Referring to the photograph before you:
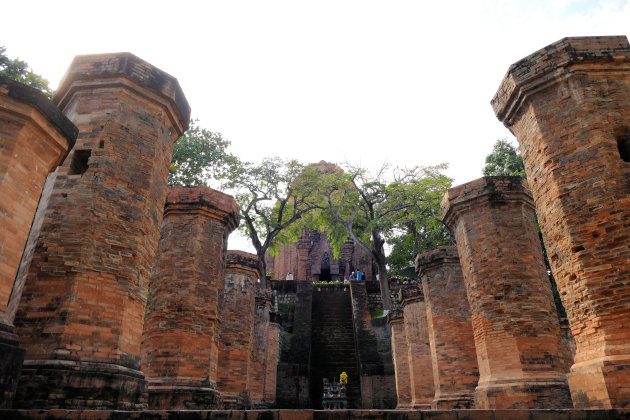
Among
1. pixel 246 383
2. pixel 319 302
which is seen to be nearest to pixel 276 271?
pixel 319 302

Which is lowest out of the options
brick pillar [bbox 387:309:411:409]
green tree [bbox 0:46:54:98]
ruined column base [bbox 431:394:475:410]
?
ruined column base [bbox 431:394:475:410]

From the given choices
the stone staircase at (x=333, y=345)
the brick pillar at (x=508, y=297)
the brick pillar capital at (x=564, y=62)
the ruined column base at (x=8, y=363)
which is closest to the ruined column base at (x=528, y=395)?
the brick pillar at (x=508, y=297)

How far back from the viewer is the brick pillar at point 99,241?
4.42 meters

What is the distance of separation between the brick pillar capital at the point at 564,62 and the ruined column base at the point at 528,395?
4.17 m

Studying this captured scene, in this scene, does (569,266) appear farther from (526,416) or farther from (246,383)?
(246,383)

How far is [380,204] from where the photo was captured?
25.9m

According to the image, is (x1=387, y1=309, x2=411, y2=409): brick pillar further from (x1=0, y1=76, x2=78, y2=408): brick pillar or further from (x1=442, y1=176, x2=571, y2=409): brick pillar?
(x1=0, y1=76, x2=78, y2=408): brick pillar

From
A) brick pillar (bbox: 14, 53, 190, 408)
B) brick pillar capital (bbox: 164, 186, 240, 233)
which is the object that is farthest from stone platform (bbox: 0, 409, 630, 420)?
brick pillar capital (bbox: 164, 186, 240, 233)

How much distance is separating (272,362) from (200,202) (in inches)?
395

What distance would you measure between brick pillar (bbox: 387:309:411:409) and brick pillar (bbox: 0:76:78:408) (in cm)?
1253

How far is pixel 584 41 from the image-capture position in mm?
5484

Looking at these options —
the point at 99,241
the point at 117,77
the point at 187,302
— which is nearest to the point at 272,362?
the point at 187,302

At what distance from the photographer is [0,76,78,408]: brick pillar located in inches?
144

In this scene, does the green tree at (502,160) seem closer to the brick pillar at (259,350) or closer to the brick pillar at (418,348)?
the brick pillar at (418,348)
